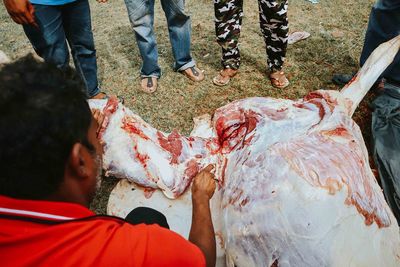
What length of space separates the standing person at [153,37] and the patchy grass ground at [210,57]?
98 millimetres

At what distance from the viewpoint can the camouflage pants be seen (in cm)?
281

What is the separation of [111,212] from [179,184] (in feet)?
1.48

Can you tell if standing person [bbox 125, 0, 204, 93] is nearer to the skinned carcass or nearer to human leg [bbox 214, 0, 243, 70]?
human leg [bbox 214, 0, 243, 70]

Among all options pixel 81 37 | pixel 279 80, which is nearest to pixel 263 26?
pixel 279 80

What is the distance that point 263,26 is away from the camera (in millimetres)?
Answer: 2988

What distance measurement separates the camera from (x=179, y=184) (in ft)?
7.00

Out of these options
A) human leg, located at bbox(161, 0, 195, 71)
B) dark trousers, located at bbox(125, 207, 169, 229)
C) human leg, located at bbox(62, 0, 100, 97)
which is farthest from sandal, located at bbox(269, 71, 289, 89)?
dark trousers, located at bbox(125, 207, 169, 229)

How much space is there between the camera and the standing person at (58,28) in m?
2.24

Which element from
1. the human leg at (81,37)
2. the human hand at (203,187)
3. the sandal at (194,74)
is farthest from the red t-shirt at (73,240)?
the sandal at (194,74)

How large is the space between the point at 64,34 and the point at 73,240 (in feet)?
7.29

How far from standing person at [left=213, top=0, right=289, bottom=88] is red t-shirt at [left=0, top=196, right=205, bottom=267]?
7.47 feet

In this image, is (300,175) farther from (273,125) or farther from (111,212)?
(111,212)

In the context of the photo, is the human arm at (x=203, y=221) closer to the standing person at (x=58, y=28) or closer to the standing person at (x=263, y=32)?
the standing person at (x=58, y=28)

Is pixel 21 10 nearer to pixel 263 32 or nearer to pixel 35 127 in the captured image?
pixel 35 127
